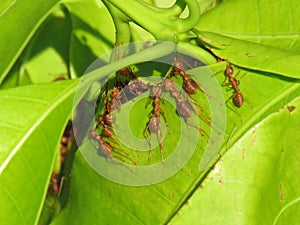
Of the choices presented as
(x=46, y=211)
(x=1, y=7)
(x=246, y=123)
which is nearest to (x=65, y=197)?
(x=46, y=211)

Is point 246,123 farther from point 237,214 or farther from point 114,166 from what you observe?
point 114,166

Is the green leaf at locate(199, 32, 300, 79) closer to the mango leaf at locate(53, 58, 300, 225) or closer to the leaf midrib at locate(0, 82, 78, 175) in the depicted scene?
the mango leaf at locate(53, 58, 300, 225)

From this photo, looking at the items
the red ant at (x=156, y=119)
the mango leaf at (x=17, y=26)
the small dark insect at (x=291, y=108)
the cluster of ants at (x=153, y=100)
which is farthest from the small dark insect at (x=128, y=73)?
the small dark insect at (x=291, y=108)

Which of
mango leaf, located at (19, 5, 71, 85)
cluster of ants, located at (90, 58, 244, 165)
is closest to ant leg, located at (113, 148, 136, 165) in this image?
cluster of ants, located at (90, 58, 244, 165)

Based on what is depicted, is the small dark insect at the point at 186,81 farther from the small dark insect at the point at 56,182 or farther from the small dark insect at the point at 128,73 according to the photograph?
the small dark insect at the point at 56,182

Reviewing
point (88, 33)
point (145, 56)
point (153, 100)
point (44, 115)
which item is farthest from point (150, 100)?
point (88, 33)

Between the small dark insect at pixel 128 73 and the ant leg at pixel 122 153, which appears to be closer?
the ant leg at pixel 122 153
